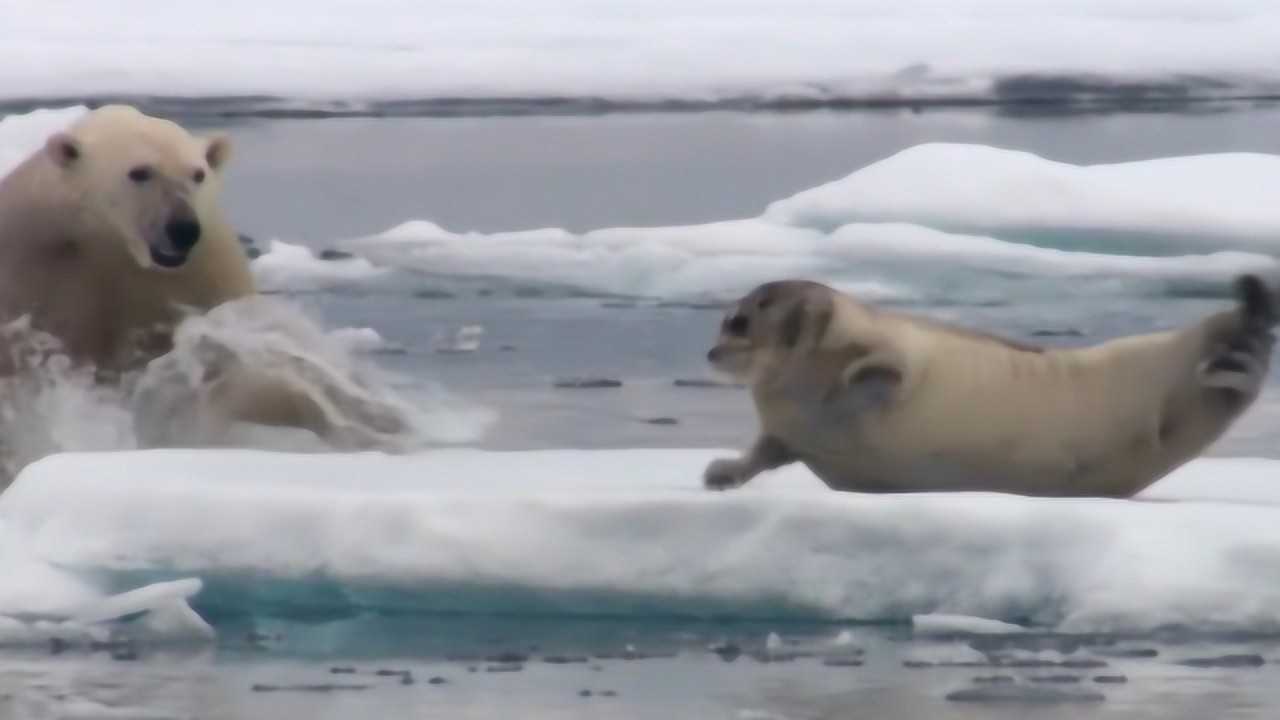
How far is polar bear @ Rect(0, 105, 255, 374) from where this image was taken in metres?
4.41

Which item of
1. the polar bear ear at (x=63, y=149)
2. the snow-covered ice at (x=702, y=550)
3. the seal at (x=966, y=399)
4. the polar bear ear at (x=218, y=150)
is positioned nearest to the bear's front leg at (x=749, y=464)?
the seal at (x=966, y=399)

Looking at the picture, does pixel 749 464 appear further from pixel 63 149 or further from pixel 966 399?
pixel 63 149

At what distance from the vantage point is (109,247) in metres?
4.45

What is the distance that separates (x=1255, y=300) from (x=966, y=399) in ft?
1.53

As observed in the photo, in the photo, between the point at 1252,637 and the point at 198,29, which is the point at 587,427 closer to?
the point at 198,29

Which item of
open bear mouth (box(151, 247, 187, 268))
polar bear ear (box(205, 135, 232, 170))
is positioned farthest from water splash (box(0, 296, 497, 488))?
polar bear ear (box(205, 135, 232, 170))

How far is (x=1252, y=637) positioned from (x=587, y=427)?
2039 millimetres

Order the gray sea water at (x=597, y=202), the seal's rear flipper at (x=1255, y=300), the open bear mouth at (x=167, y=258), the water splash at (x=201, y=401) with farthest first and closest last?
the gray sea water at (x=597, y=202), the open bear mouth at (x=167, y=258), the water splash at (x=201, y=401), the seal's rear flipper at (x=1255, y=300)

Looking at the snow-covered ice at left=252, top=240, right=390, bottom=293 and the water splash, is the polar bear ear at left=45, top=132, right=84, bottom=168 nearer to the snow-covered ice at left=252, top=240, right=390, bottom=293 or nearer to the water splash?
the water splash

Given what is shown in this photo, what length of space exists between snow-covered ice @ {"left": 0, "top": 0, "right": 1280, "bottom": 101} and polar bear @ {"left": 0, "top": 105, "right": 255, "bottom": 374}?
20.1 inches

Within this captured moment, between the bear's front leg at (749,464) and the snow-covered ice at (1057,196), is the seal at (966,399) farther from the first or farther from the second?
the snow-covered ice at (1057,196)

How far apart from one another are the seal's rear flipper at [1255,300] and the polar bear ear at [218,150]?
7.03 feet

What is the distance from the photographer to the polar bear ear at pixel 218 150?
4.50 metres

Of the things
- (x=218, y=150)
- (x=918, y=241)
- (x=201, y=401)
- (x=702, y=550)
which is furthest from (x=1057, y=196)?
(x=702, y=550)
